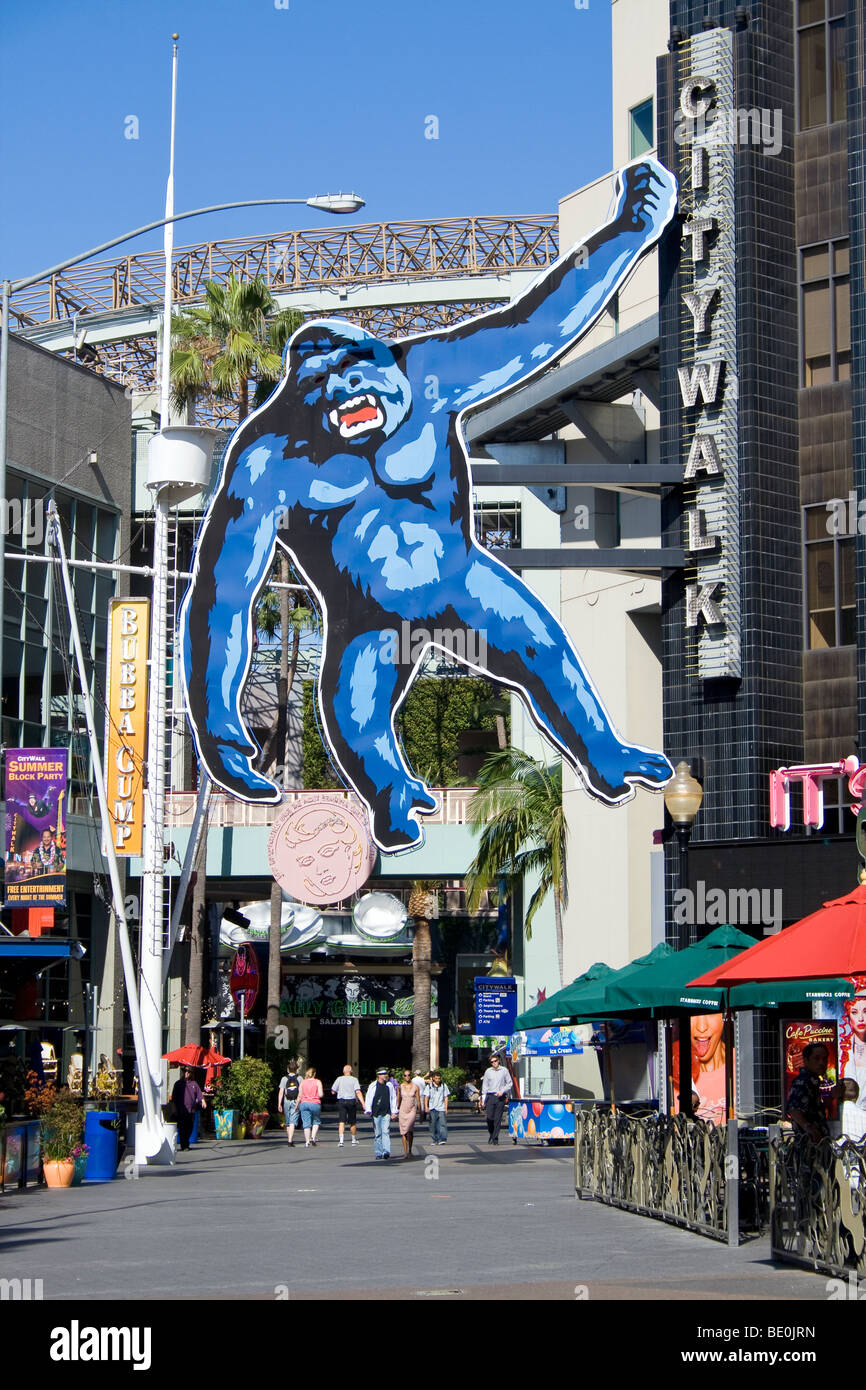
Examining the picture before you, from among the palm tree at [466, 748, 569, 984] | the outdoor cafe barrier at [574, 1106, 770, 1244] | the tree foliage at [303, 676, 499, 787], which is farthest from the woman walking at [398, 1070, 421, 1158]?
the tree foliage at [303, 676, 499, 787]

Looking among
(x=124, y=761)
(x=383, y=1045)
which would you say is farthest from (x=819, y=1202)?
(x=383, y=1045)

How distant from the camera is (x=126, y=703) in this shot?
35438 mm

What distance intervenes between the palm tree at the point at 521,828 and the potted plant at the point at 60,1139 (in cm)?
1430

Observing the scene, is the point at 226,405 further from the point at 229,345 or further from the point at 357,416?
the point at 357,416

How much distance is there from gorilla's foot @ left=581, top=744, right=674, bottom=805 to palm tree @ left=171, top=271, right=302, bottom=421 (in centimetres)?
1559

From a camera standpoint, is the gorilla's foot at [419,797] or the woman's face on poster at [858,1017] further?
the gorilla's foot at [419,797]

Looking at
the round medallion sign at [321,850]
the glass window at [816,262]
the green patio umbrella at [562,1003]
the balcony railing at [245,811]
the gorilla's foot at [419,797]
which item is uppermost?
the glass window at [816,262]

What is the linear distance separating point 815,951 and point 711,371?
13097mm

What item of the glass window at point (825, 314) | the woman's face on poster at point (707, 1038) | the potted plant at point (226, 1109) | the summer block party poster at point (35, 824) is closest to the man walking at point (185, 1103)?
the potted plant at point (226, 1109)

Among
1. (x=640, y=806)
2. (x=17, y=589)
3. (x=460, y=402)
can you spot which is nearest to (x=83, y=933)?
(x=17, y=589)

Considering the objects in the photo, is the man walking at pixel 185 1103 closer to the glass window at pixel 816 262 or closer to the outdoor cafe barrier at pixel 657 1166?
the outdoor cafe barrier at pixel 657 1166

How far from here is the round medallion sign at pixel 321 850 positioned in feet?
107
